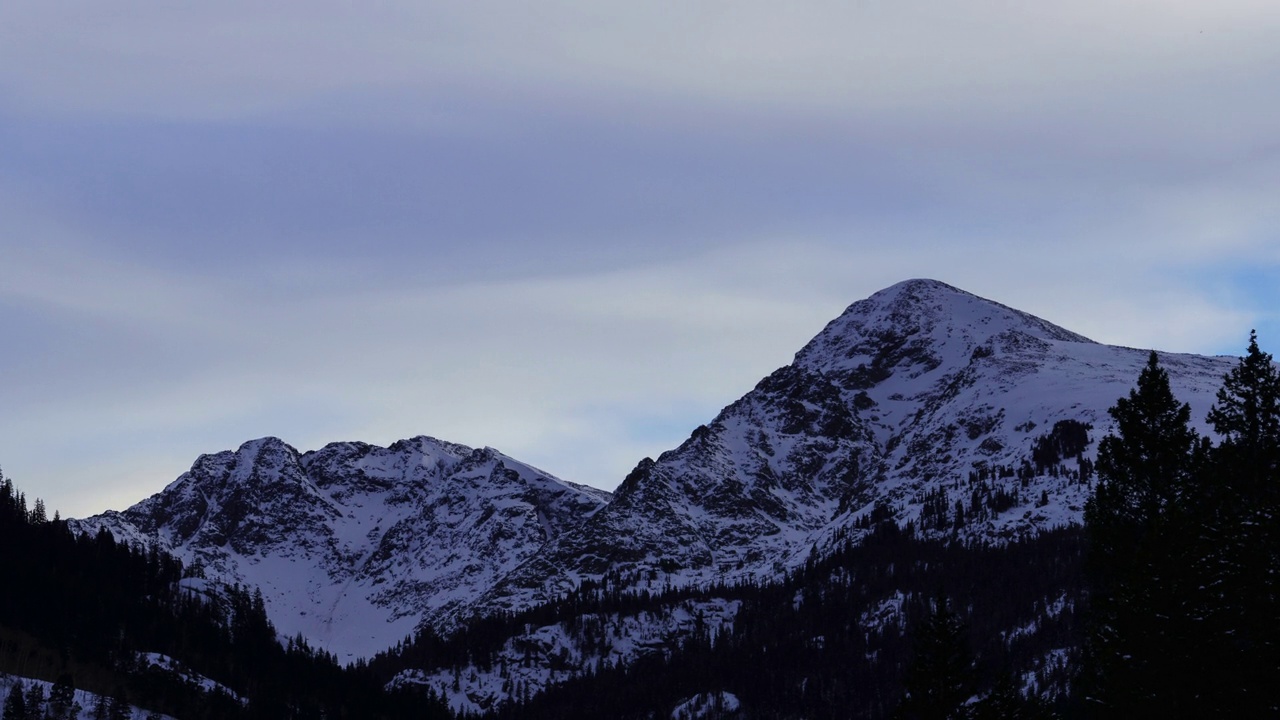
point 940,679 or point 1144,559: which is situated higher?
point 1144,559

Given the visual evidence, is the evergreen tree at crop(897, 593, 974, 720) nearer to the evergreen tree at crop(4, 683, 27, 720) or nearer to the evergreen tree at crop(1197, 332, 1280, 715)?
the evergreen tree at crop(1197, 332, 1280, 715)

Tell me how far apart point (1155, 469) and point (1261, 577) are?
13878mm

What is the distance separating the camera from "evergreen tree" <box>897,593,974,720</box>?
59.8m

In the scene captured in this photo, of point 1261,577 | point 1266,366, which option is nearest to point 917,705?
point 1261,577

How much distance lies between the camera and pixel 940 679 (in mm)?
60219

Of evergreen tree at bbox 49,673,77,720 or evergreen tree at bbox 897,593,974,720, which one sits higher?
evergreen tree at bbox 897,593,974,720

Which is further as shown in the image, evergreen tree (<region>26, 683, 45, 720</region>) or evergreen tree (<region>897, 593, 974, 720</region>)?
evergreen tree (<region>26, 683, 45, 720</region>)

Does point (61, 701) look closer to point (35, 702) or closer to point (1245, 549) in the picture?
point (35, 702)

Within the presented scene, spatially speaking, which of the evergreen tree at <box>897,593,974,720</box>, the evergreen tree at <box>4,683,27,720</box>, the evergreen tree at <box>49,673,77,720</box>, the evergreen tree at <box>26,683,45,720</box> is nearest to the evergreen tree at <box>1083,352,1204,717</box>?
the evergreen tree at <box>897,593,974,720</box>

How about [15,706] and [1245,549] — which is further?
[15,706]

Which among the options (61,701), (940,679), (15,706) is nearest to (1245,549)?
(940,679)

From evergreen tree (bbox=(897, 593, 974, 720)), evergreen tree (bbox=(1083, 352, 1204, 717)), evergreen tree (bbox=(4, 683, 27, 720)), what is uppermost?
evergreen tree (bbox=(1083, 352, 1204, 717))

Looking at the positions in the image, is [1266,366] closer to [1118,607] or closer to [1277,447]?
[1277,447]

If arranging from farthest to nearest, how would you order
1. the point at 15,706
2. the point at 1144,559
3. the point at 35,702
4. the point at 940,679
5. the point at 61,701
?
1. the point at 61,701
2. the point at 35,702
3. the point at 15,706
4. the point at 940,679
5. the point at 1144,559
